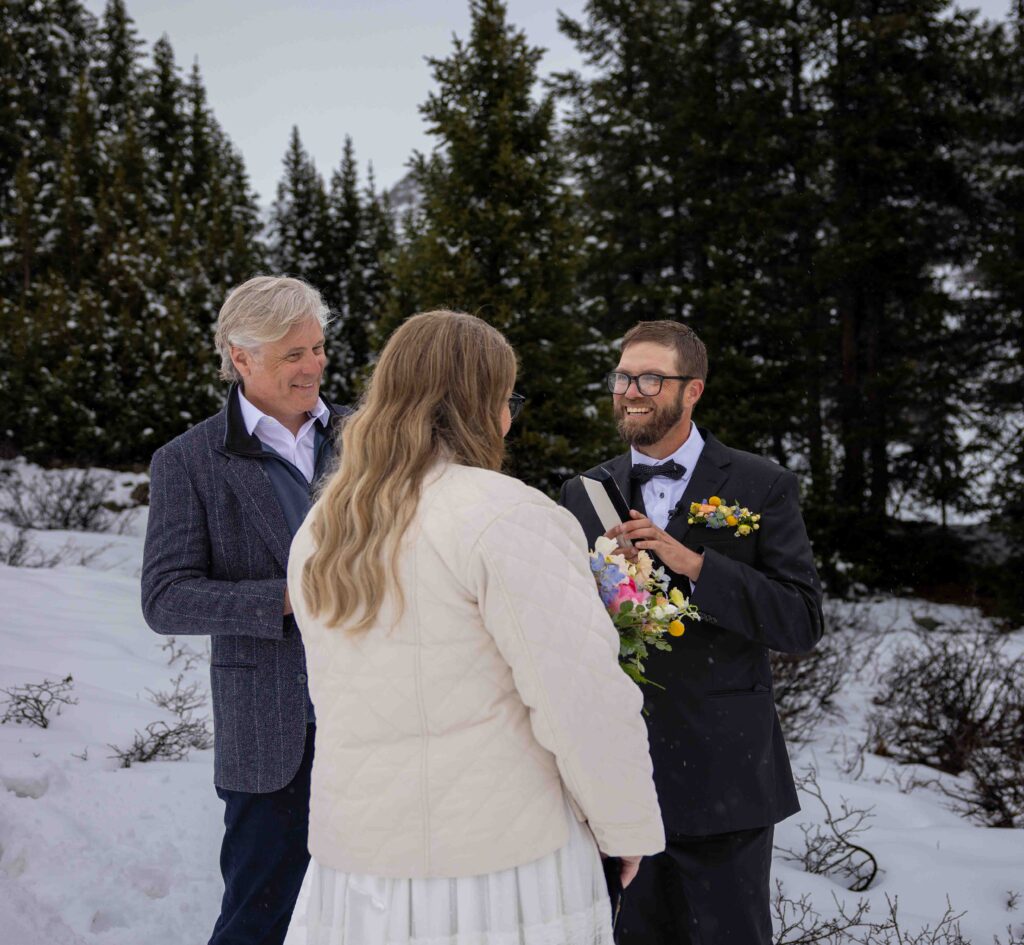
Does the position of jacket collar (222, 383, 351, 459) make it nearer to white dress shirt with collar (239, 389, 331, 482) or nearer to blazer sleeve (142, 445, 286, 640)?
white dress shirt with collar (239, 389, 331, 482)

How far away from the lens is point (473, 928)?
6.00 ft

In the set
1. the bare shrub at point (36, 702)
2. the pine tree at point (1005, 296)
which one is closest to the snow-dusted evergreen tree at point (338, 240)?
the pine tree at point (1005, 296)

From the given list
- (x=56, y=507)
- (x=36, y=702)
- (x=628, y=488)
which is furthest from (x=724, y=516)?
(x=56, y=507)

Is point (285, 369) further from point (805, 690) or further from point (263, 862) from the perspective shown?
point (805, 690)

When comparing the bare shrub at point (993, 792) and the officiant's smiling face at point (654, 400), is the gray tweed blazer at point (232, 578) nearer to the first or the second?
the officiant's smiling face at point (654, 400)

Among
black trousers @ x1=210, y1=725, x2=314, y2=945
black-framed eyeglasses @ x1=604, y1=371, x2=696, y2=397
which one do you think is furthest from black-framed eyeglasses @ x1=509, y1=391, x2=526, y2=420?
black trousers @ x1=210, y1=725, x2=314, y2=945

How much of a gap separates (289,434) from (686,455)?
1.40 m

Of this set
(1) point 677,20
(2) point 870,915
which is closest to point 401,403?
(2) point 870,915

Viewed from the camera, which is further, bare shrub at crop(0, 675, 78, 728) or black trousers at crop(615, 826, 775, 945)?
bare shrub at crop(0, 675, 78, 728)

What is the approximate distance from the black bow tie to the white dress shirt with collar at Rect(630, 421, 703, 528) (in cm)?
3

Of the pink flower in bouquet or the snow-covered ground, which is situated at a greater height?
the pink flower in bouquet

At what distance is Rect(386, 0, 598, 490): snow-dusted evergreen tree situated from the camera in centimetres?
1177

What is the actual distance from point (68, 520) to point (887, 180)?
16.4 metres

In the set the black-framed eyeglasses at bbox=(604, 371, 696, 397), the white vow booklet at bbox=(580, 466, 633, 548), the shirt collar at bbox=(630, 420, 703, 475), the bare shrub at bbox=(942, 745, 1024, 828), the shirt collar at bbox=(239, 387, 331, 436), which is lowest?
the bare shrub at bbox=(942, 745, 1024, 828)
